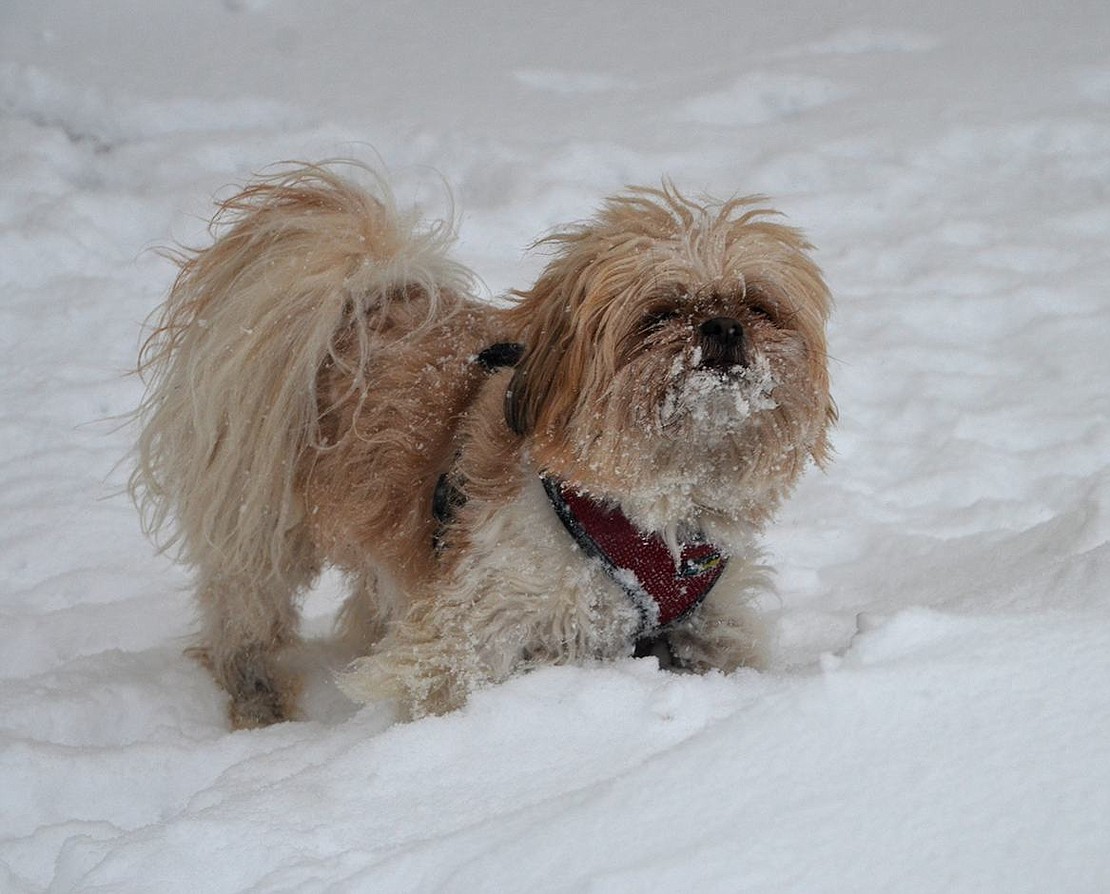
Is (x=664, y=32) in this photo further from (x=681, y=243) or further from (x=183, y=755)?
(x=183, y=755)

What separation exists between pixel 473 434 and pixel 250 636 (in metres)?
1.29

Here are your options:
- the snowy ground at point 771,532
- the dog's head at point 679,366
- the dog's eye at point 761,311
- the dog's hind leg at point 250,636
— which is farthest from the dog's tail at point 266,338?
the dog's eye at point 761,311

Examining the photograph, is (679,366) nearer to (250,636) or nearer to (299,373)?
(299,373)

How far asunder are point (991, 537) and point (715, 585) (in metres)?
1.31

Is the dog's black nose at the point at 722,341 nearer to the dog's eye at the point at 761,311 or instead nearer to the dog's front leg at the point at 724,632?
the dog's eye at the point at 761,311

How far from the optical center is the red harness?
9.00ft

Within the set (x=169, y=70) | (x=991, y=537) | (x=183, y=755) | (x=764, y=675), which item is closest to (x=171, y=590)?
(x=183, y=755)

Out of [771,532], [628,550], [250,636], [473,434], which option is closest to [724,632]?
[628,550]

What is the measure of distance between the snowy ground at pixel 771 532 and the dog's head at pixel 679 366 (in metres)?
0.47

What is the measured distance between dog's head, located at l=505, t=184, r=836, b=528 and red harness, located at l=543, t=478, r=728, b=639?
0.06 m

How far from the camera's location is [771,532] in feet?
13.5

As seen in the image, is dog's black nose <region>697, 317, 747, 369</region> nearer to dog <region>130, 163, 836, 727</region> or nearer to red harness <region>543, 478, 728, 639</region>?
dog <region>130, 163, 836, 727</region>

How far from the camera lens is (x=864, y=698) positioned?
1950 millimetres

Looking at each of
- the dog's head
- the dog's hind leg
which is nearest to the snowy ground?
the dog's hind leg
